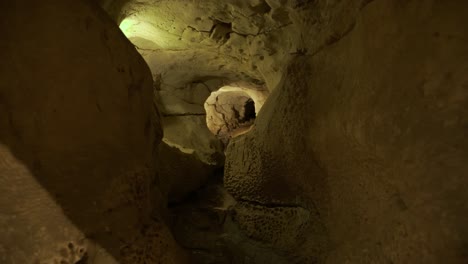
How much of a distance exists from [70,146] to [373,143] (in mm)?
1638

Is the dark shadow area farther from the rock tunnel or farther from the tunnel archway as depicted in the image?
the tunnel archway

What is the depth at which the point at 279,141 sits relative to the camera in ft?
8.76

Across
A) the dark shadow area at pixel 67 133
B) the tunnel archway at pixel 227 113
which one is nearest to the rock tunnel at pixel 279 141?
the dark shadow area at pixel 67 133

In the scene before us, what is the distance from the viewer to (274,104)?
2801 millimetres

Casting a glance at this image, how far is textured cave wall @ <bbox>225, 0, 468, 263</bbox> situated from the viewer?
4.10 feet

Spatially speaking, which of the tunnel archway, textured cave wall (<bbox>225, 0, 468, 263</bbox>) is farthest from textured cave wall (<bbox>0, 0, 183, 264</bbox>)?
the tunnel archway

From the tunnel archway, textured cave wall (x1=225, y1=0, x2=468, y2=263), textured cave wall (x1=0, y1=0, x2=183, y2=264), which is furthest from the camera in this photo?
the tunnel archway

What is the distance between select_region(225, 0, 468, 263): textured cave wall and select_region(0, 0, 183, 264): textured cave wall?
113 centimetres

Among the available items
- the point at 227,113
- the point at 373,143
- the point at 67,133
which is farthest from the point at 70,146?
the point at 227,113

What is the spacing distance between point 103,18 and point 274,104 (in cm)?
157

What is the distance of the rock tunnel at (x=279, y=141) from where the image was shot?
1.31 meters

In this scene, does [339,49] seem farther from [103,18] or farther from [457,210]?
[103,18]

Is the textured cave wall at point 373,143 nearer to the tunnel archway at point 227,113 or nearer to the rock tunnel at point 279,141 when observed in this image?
the rock tunnel at point 279,141

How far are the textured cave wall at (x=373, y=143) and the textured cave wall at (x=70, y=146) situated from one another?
113 centimetres
